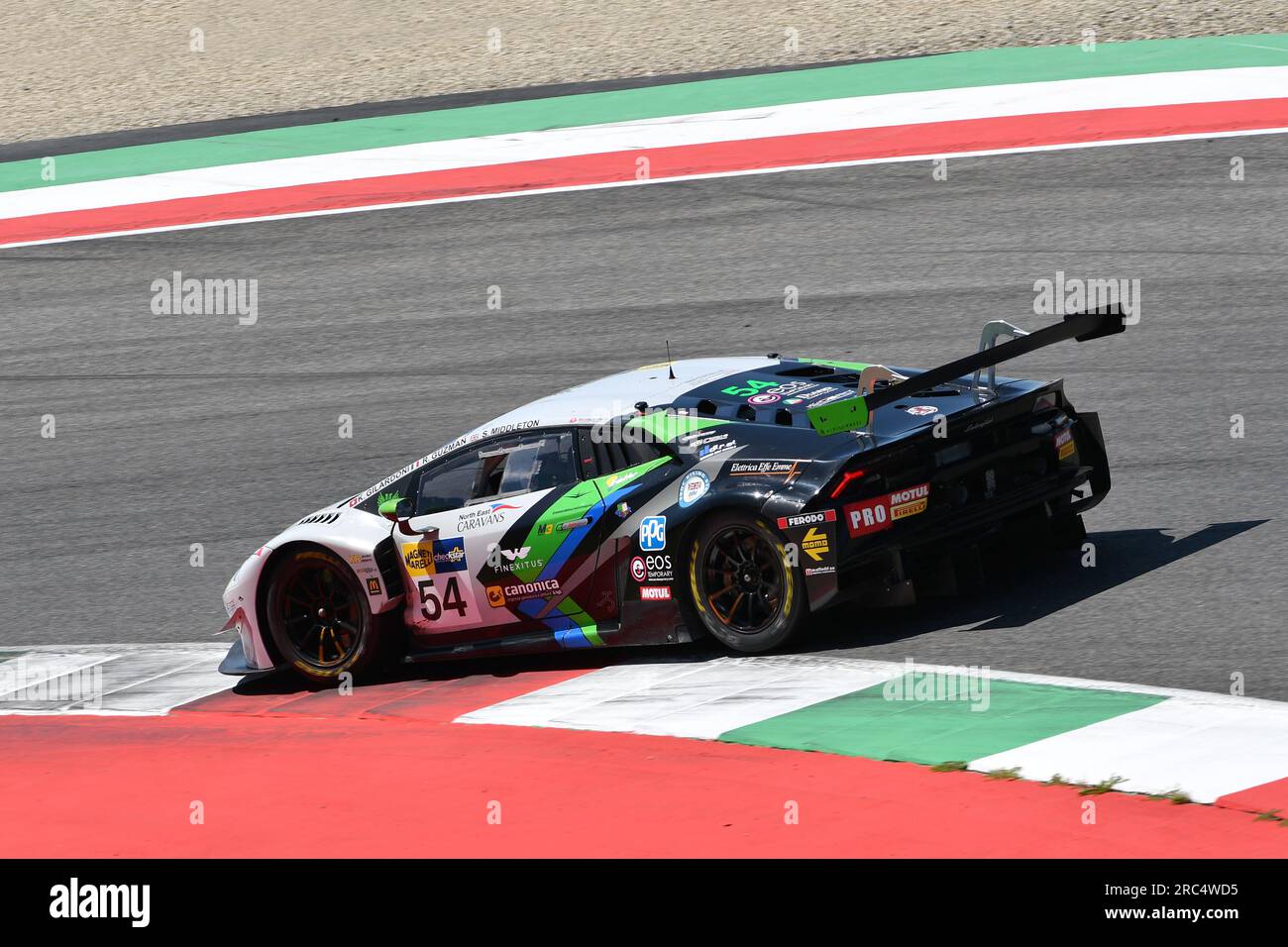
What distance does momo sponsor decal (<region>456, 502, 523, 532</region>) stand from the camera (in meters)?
10.1

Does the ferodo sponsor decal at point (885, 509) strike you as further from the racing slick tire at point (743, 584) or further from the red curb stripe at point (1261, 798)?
the red curb stripe at point (1261, 798)

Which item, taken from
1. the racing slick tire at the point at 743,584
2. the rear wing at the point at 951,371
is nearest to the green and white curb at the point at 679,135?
the rear wing at the point at 951,371

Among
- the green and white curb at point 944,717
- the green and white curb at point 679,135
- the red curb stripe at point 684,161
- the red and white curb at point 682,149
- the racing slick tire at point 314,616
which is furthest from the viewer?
the green and white curb at point 679,135

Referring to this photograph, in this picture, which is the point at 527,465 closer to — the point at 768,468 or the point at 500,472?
the point at 500,472

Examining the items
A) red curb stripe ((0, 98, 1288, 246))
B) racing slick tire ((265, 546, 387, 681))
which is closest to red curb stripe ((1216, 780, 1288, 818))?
racing slick tire ((265, 546, 387, 681))

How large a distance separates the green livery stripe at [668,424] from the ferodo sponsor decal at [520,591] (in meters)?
0.94

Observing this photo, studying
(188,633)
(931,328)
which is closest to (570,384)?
(931,328)

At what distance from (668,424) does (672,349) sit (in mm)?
5693

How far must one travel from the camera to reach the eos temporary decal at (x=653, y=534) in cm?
956

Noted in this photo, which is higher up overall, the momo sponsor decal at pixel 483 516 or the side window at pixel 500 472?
the side window at pixel 500 472

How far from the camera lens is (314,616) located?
35.1 feet

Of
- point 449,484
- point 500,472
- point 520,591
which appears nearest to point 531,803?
point 520,591
